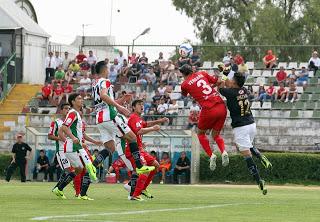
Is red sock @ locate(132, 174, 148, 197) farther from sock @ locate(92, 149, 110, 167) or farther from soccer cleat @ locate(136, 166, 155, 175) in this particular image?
sock @ locate(92, 149, 110, 167)

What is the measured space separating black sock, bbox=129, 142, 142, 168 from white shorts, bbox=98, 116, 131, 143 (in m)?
0.31

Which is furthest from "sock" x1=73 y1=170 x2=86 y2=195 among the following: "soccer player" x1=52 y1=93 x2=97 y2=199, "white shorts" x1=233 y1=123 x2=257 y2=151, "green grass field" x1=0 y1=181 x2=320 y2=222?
"white shorts" x1=233 y1=123 x2=257 y2=151

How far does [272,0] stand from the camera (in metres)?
71.2

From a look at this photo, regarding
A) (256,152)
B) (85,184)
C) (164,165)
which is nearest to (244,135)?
A: (256,152)

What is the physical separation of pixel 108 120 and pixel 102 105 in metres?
0.34

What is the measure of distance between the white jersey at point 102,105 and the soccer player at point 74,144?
593mm

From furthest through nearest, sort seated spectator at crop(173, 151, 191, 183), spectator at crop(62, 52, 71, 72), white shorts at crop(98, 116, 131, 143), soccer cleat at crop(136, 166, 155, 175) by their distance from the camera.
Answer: spectator at crop(62, 52, 71, 72), seated spectator at crop(173, 151, 191, 183), white shorts at crop(98, 116, 131, 143), soccer cleat at crop(136, 166, 155, 175)

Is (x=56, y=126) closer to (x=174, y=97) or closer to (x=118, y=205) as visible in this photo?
(x=118, y=205)

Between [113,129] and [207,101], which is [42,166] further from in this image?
[113,129]

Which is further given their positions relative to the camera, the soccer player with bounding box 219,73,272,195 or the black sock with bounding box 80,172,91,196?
the black sock with bounding box 80,172,91,196

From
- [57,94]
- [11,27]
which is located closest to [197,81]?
[57,94]

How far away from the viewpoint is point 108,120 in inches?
835

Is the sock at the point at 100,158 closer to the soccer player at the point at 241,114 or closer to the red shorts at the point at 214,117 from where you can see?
the red shorts at the point at 214,117

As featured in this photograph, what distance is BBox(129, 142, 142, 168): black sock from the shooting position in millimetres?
20656
